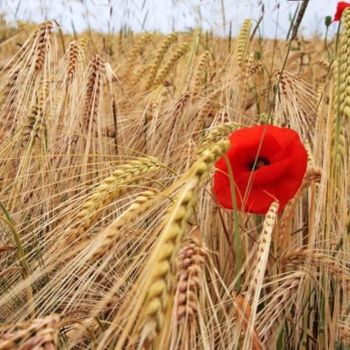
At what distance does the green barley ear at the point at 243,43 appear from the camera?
1.66 m

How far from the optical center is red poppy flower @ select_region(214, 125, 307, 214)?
3.04 feet

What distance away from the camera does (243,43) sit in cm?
171

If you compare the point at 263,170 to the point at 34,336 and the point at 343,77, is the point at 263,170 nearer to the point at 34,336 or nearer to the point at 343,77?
the point at 343,77

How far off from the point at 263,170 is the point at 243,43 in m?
0.85

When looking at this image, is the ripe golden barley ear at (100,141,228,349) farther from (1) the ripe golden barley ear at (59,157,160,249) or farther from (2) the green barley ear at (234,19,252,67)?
(2) the green barley ear at (234,19,252,67)

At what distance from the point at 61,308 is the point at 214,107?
2.53 feet

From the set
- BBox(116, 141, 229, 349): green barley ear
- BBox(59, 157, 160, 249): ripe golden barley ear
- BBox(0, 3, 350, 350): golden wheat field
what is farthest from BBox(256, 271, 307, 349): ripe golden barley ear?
BBox(116, 141, 229, 349): green barley ear

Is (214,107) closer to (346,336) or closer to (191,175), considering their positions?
(346,336)

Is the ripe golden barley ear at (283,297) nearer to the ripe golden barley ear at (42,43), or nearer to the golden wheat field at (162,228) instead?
the golden wheat field at (162,228)

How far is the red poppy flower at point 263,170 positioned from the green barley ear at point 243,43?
0.69 m

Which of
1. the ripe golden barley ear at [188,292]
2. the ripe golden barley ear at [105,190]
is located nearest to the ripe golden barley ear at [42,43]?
the ripe golden barley ear at [105,190]

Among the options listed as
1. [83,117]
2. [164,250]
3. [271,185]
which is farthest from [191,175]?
[83,117]

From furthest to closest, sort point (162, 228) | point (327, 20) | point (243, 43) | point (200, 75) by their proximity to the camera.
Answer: point (327, 20), point (200, 75), point (243, 43), point (162, 228)

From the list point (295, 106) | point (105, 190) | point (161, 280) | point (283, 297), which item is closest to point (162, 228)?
point (105, 190)
